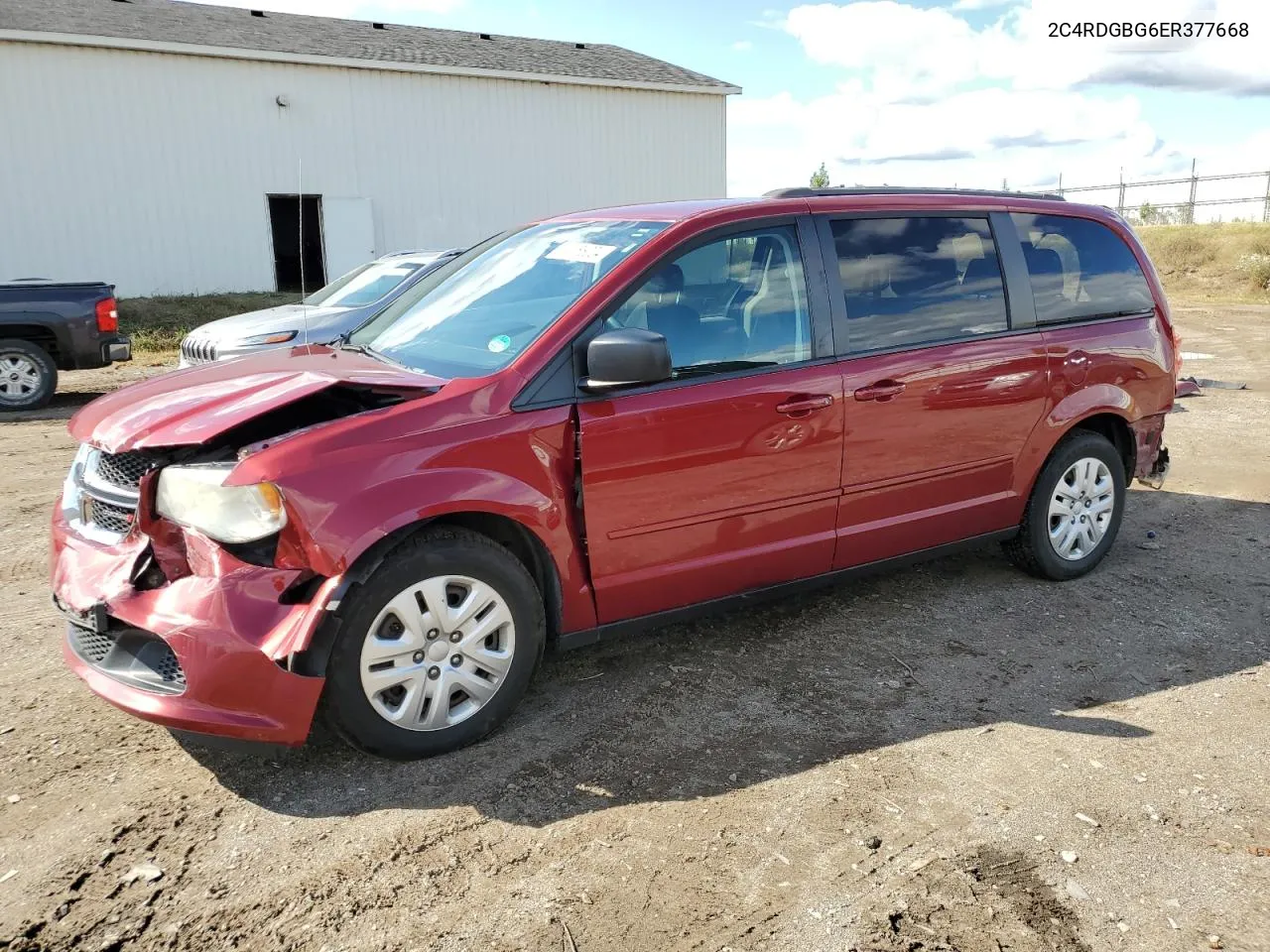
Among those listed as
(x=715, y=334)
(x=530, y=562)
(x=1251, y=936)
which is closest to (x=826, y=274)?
(x=715, y=334)

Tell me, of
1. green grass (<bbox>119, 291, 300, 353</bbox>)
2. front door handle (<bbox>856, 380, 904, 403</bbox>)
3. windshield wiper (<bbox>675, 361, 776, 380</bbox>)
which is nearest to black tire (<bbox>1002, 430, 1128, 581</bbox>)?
front door handle (<bbox>856, 380, 904, 403</bbox>)

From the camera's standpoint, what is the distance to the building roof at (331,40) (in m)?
19.2

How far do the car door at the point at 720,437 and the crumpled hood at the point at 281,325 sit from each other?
550 centimetres

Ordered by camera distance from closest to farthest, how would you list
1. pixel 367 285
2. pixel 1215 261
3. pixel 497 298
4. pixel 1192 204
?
pixel 497 298, pixel 367 285, pixel 1215 261, pixel 1192 204

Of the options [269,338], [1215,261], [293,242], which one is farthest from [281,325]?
[1215,261]

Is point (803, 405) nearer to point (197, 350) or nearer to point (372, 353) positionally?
point (372, 353)

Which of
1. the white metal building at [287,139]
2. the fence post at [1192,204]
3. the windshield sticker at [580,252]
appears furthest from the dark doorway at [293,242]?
the fence post at [1192,204]

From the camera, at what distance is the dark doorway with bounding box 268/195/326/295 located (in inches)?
861

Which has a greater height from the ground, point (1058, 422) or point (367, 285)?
point (367, 285)

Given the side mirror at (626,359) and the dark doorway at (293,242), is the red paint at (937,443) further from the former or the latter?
the dark doorway at (293,242)

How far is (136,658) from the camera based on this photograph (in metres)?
3.18

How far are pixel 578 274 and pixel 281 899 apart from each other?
236 cm

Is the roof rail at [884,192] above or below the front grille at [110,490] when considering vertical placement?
above

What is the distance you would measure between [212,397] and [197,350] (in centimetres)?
652
